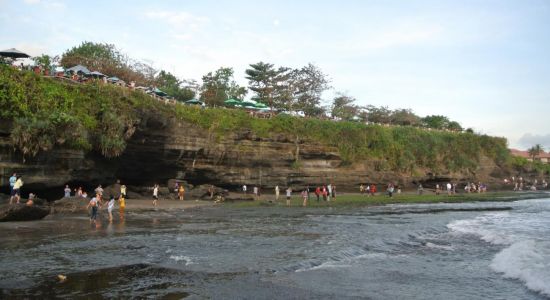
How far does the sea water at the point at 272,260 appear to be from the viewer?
31.0 feet

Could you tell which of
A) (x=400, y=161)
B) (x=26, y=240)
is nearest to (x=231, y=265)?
(x=26, y=240)

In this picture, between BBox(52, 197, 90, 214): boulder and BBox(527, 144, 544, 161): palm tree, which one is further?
BBox(527, 144, 544, 161): palm tree

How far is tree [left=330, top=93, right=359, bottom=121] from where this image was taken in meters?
68.3

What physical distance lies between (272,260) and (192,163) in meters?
24.5

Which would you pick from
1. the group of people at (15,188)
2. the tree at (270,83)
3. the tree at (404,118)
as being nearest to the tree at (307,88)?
the tree at (270,83)

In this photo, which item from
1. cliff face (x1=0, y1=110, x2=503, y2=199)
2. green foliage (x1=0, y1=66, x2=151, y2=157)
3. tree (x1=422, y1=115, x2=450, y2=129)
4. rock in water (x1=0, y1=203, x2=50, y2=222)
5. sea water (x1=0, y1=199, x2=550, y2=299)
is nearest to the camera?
sea water (x1=0, y1=199, x2=550, y2=299)

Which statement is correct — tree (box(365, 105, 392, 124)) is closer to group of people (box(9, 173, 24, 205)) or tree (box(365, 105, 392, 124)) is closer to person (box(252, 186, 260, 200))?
person (box(252, 186, 260, 200))

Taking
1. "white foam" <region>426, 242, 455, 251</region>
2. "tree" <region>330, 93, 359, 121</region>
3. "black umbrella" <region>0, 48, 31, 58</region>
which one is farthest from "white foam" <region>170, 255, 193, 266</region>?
Answer: "tree" <region>330, 93, 359, 121</region>

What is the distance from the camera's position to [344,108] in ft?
234

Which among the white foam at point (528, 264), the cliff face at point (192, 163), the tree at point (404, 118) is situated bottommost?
the white foam at point (528, 264)

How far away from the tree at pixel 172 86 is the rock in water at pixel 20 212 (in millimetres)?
39170

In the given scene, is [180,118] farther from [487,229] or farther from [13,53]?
[487,229]

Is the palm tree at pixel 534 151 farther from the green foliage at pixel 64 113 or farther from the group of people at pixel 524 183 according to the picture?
the green foliage at pixel 64 113

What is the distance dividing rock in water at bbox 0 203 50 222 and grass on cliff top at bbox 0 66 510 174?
5.88 meters
